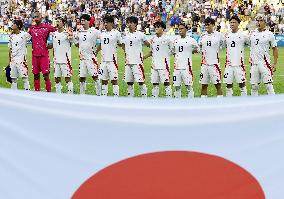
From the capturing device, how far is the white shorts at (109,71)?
451 inches

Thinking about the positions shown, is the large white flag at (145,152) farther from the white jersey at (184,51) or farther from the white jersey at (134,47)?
the white jersey at (134,47)

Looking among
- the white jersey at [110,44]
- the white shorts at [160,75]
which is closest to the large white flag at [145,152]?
the white shorts at [160,75]

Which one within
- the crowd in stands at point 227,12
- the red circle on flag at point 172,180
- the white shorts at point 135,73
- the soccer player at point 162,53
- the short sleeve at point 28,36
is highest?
the crowd in stands at point 227,12

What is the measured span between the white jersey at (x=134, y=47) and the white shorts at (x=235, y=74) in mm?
1893

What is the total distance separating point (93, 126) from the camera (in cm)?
277

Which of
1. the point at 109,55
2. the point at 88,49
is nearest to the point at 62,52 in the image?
the point at 88,49

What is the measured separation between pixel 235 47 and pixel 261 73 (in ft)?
2.40

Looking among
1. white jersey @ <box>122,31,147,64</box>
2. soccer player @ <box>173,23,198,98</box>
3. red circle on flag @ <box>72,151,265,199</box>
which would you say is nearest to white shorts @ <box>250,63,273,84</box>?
soccer player @ <box>173,23,198,98</box>

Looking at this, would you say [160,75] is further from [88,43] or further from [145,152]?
[145,152]

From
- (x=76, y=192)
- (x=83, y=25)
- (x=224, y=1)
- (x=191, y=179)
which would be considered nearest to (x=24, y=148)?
(x=76, y=192)

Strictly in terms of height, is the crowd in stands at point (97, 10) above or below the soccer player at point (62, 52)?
above

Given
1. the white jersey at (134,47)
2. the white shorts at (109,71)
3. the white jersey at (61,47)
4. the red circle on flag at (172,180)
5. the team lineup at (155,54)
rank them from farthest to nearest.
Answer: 1. the white jersey at (61,47)
2. the white shorts at (109,71)
3. the white jersey at (134,47)
4. the team lineup at (155,54)
5. the red circle on flag at (172,180)

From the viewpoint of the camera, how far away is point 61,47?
12.0 meters

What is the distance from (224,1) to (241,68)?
87.5 ft
